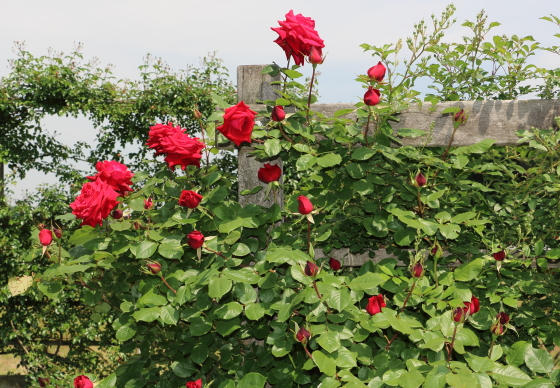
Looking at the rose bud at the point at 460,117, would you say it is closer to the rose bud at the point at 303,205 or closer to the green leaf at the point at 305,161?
the green leaf at the point at 305,161

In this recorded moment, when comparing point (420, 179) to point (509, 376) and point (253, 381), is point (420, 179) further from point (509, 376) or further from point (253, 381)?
point (253, 381)

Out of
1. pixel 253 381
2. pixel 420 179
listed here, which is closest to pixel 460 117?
pixel 420 179

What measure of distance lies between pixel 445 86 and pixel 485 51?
0.27m

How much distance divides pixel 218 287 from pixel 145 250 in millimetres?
394

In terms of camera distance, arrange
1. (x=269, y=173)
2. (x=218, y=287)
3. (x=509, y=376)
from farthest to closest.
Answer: (x=269, y=173)
(x=218, y=287)
(x=509, y=376)

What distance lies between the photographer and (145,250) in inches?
79.0

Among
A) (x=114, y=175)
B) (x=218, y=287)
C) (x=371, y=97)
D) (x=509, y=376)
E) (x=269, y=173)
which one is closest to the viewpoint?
(x=509, y=376)

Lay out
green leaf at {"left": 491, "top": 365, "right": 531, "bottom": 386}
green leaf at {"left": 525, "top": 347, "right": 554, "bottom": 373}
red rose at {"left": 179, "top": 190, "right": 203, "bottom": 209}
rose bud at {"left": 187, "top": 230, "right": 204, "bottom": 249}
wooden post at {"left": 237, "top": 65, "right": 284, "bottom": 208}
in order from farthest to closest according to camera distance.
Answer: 1. wooden post at {"left": 237, "top": 65, "right": 284, "bottom": 208}
2. red rose at {"left": 179, "top": 190, "right": 203, "bottom": 209}
3. rose bud at {"left": 187, "top": 230, "right": 204, "bottom": 249}
4. green leaf at {"left": 525, "top": 347, "right": 554, "bottom": 373}
5. green leaf at {"left": 491, "top": 365, "right": 531, "bottom": 386}

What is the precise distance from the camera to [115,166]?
7.17 feet

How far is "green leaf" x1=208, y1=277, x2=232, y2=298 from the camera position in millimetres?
1781

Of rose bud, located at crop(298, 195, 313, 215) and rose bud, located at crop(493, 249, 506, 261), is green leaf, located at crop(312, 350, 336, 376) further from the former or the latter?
rose bud, located at crop(493, 249, 506, 261)

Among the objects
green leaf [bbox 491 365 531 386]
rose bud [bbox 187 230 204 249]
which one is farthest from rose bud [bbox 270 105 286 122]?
green leaf [bbox 491 365 531 386]

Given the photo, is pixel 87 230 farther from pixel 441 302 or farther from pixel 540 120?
pixel 540 120

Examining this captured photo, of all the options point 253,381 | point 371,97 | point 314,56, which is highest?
point 314,56
